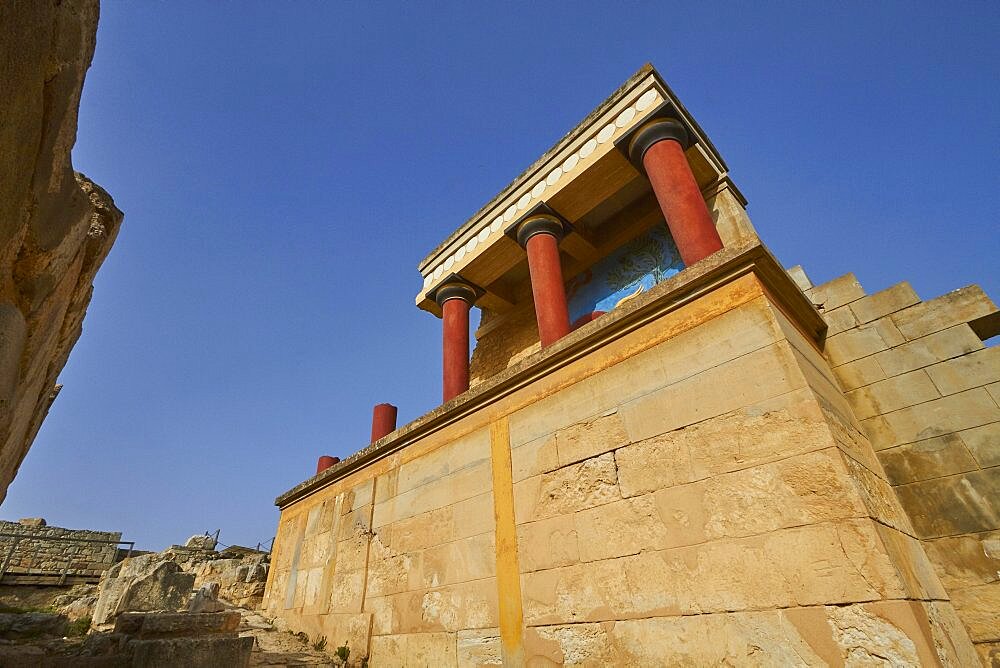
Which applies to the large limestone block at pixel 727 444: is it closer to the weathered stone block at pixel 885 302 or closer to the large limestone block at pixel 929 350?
the large limestone block at pixel 929 350

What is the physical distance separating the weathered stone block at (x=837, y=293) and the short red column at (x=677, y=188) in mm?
1187

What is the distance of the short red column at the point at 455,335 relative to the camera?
8688 millimetres

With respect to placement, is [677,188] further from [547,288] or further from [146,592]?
[146,592]

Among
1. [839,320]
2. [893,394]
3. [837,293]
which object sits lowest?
[893,394]

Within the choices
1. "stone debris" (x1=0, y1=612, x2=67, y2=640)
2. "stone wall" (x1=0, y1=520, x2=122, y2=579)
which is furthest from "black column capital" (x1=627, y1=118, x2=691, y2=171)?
"stone wall" (x1=0, y1=520, x2=122, y2=579)

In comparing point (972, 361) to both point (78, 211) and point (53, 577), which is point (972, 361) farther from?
point (53, 577)

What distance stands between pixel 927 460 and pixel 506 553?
3.72 metres

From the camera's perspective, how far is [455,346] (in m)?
9.09

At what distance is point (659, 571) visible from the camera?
328cm

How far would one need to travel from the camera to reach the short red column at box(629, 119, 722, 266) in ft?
18.5

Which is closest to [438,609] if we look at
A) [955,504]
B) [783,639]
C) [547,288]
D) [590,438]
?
[590,438]

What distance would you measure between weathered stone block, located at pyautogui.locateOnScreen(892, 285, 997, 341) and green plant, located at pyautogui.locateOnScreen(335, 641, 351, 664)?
22.9 feet

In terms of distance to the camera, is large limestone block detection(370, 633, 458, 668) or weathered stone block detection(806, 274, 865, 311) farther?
weathered stone block detection(806, 274, 865, 311)

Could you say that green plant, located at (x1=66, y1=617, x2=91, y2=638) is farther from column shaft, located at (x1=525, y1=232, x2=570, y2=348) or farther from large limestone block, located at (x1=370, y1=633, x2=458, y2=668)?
column shaft, located at (x1=525, y1=232, x2=570, y2=348)
